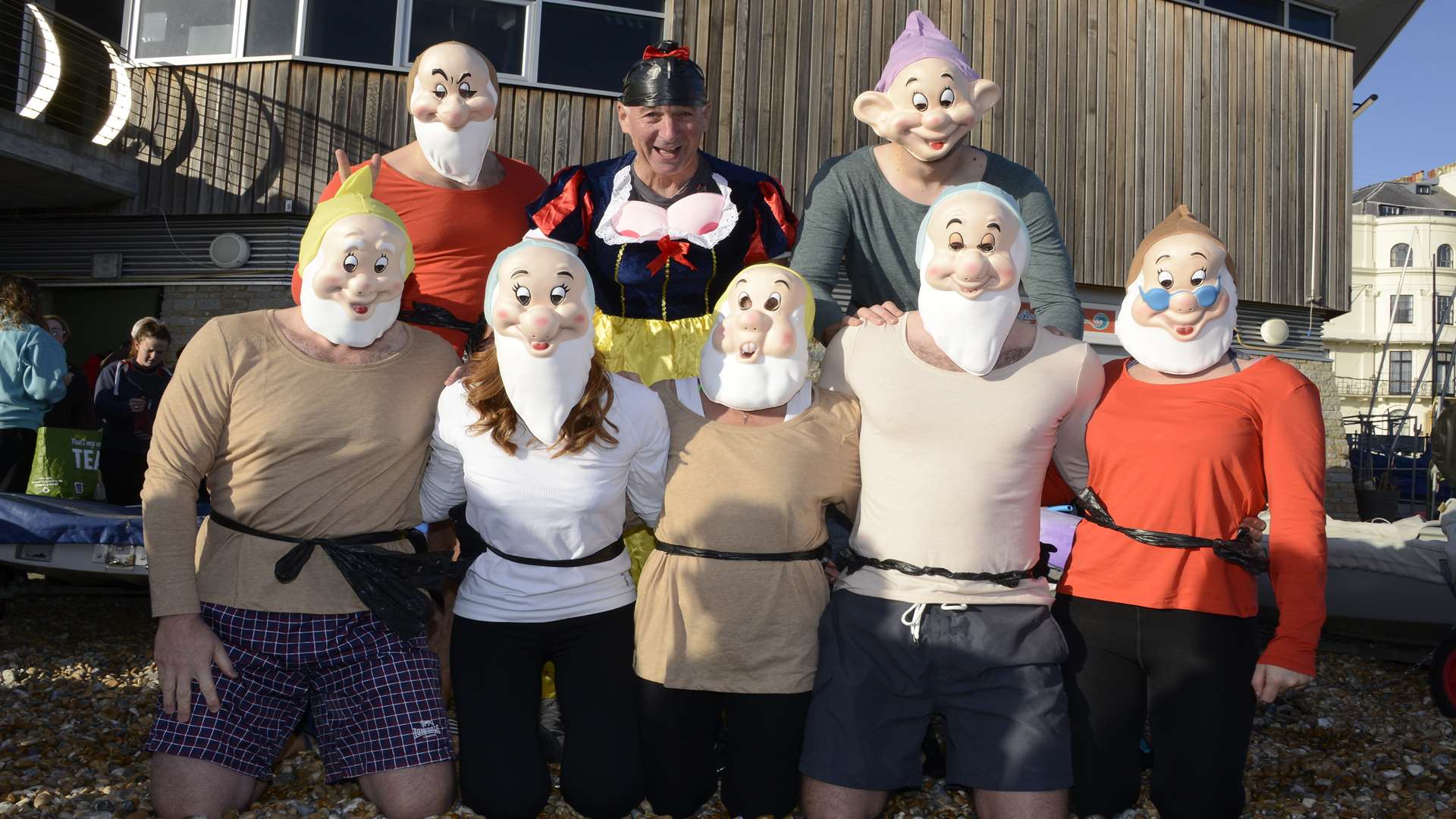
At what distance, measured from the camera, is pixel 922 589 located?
259 centimetres

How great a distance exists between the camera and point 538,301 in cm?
261

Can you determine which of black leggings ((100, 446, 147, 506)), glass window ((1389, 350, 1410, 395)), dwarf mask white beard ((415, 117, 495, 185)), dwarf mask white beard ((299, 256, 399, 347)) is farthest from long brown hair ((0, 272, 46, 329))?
glass window ((1389, 350, 1410, 395))

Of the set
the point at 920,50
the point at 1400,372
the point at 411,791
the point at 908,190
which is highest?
the point at 1400,372

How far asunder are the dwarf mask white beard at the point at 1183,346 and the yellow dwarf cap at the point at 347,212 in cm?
191

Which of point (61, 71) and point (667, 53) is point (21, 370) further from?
point (61, 71)

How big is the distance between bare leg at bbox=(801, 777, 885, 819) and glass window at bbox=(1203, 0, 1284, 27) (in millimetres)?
11471

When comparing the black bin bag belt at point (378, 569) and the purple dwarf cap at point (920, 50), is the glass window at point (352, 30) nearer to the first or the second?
the purple dwarf cap at point (920, 50)

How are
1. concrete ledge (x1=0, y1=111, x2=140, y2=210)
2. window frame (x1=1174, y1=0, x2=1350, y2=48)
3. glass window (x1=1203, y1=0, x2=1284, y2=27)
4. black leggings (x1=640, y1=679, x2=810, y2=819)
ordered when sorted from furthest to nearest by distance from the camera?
glass window (x1=1203, y1=0, x2=1284, y2=27) < window frame (x1=1174, y1=0, x2=1350, y2=48) < concrete ledge (x1=0, y1=111, x2=140, y2=210) < black leggings (x1=640, y1=679, x2=810, y2=819)

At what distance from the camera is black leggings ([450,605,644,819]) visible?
2.72 metres

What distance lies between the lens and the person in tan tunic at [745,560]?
8.68 feet

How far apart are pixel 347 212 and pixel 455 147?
0.66 meters

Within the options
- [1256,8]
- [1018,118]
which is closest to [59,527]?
[1018,118]

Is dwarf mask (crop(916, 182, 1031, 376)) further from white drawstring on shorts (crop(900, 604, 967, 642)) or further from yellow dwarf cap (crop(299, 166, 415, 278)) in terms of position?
yellow dwarf cap (crop(299, 166, 415, 278))

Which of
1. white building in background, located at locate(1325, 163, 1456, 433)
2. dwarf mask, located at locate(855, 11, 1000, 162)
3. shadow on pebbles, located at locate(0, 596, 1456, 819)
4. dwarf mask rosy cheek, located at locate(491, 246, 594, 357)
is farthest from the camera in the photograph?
white building in background, located at locate(1325, 163, 1456, 433)
